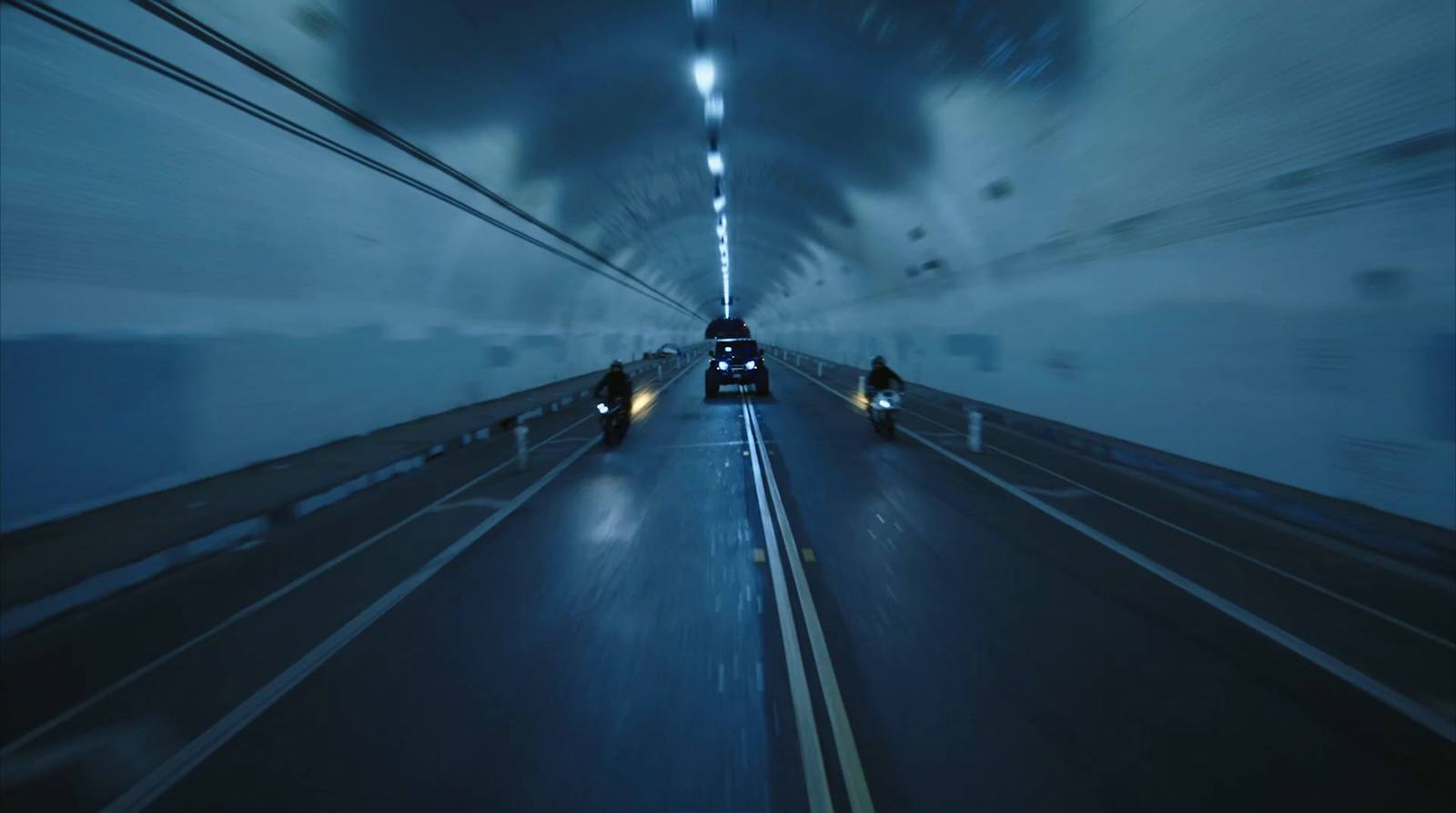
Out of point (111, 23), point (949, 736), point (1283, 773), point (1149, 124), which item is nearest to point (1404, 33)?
point (1149, 124)

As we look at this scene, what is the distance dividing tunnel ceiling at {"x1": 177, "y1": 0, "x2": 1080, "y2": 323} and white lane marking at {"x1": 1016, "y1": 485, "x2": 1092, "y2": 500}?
6.69 metres

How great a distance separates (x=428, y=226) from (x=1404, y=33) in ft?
55.0

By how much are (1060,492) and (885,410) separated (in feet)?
18.2

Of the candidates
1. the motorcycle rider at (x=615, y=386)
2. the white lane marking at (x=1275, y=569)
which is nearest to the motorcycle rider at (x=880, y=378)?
the white lane marking at (x=1275, y=569)

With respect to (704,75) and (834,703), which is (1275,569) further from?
(704,75)

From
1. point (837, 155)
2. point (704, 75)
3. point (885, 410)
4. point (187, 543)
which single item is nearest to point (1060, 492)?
point (885, 410)

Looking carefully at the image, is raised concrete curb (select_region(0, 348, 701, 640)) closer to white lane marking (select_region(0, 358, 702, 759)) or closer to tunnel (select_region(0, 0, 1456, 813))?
tunnel (select_region(0, 0, 1456, 813))

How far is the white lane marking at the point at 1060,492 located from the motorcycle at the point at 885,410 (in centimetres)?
503

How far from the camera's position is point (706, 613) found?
5.80 metres

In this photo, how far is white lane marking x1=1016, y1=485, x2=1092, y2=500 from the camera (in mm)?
10492

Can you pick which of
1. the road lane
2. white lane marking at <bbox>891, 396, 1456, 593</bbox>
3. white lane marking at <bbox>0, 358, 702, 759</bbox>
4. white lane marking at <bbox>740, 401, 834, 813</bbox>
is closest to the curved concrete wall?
white lane marking at <bbox>891, 396, 1456, 593</bbox>

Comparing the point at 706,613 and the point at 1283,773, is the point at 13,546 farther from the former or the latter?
the point at 1283,773

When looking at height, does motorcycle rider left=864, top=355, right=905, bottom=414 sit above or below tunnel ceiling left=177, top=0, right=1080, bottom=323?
below

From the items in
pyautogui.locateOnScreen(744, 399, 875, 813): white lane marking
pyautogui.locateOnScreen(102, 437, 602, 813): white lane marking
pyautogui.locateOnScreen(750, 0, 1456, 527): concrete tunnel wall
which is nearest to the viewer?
pyautogui.locateOnScreen(744, 399, 875, 813): white lane marking
